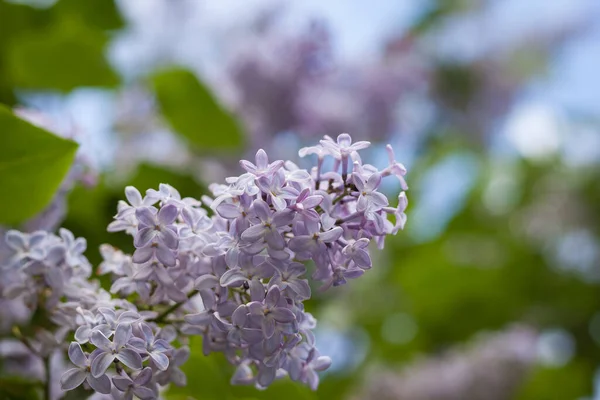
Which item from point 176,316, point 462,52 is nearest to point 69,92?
point 176,316

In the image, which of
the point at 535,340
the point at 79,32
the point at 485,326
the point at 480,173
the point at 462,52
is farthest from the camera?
the point at 462,52

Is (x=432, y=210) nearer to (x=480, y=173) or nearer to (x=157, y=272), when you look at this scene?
(x=480, y=173)

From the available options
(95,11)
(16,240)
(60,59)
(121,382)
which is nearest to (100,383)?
(121,382)

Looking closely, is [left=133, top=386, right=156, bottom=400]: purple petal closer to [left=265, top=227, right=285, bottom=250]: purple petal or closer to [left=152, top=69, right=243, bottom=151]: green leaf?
[left=265, top=227, right=285, bottom=250]: purple petal

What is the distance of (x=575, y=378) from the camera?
961 millimetres

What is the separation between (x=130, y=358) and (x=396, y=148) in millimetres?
780

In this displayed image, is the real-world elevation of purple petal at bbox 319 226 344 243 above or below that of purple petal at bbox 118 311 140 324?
above

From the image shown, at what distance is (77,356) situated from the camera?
32 cm

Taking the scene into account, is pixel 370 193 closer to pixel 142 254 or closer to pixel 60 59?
pixel 142 254

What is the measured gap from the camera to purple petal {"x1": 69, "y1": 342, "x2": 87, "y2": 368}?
314 millimetres

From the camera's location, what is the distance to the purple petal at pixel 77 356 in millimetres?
314

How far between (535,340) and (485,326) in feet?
0.50

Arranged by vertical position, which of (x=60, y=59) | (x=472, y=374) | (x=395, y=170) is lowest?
(x=395, y=170)

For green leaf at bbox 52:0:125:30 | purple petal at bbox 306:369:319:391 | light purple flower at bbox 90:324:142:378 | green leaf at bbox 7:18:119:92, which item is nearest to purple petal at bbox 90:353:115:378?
light purple flower at bbox 90:324:142:378
